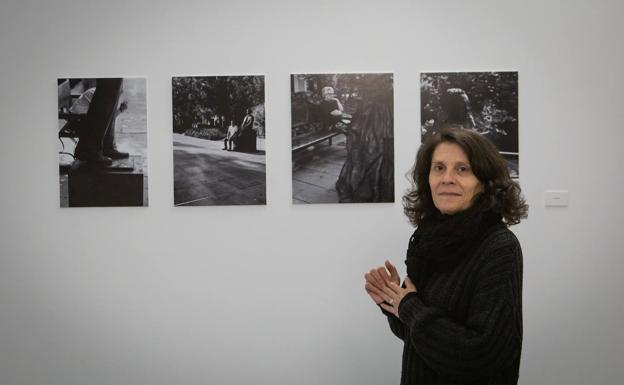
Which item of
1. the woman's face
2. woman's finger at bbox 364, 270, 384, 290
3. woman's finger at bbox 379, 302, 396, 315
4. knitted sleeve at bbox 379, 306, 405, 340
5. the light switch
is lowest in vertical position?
knitted sleeve at bbox 379, 306, 405, 340

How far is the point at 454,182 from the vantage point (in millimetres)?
1405

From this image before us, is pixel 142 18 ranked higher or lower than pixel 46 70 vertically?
higher

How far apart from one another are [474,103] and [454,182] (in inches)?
49.9

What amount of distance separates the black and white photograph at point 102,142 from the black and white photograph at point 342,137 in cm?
89

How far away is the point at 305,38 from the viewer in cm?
251

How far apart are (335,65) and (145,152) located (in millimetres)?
1193

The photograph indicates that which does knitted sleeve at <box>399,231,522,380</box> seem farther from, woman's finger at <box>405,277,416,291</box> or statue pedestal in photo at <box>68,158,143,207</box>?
statue pedestal in photo at <box>68,158,143,207</box>

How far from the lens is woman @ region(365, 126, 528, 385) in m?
1.24

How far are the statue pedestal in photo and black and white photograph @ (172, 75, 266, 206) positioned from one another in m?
0.24

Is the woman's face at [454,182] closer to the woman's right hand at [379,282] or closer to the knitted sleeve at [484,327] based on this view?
the knitted sleeve at [484,327]

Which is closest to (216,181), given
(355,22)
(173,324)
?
(173,324)

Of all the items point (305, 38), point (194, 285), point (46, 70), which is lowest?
point (194, 285)

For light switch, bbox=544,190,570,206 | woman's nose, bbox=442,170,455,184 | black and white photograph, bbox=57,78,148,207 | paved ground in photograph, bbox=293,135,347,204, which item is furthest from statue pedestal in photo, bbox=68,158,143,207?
light switch, bbox=544,190,570,206

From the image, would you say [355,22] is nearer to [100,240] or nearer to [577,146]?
[577,146]
